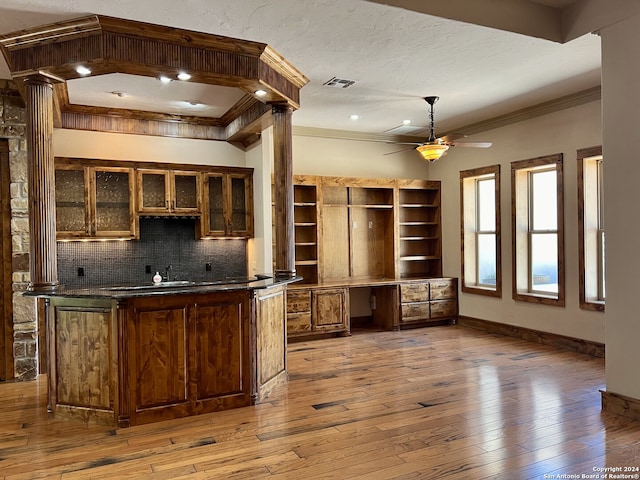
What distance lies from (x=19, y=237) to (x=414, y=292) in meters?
4.95

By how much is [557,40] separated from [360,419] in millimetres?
3346

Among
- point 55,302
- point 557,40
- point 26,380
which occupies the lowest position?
point 26,380

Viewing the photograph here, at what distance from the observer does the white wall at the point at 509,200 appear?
217 inches

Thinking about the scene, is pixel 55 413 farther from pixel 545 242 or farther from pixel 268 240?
pixel 545 242

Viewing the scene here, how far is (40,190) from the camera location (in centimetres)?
374

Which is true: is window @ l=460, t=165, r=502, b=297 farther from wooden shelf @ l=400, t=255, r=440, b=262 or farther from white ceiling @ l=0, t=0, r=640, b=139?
white ceiling @ l=0, t=0, r=640, b=139

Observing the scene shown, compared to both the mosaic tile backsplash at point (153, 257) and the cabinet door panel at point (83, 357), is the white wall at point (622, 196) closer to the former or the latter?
the cabinet door panel at point (83, 357)

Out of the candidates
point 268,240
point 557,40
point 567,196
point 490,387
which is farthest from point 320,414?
point 567,196

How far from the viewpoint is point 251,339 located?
3979mm

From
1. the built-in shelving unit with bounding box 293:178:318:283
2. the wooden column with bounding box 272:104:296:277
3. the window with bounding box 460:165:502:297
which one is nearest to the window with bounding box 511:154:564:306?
the window with bounding box 460:165:502:297

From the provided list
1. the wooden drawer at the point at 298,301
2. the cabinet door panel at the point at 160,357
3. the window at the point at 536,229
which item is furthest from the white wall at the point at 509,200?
the cabinet door panel at the point at 160,357

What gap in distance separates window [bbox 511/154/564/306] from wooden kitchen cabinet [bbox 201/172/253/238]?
11.4 feet

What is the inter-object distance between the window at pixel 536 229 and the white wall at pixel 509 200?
4.6 inches

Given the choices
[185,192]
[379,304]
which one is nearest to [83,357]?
[185,192]
